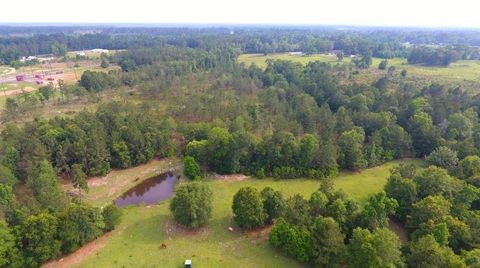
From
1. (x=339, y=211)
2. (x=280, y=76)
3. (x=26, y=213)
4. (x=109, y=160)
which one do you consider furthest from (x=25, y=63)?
(x=339, y=211)

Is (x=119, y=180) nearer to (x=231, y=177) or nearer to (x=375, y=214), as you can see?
(x=231, y=177)

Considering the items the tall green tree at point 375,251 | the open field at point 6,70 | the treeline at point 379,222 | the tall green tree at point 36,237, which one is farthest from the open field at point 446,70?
the tall green tree at point 36,237

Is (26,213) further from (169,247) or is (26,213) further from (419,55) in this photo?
(419,55)

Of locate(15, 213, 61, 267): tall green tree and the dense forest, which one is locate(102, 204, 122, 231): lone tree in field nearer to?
the dense forest

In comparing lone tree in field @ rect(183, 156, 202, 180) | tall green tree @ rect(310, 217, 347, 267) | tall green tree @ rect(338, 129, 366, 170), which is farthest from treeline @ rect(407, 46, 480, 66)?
tall green tree @ rect(310, 217, 347, 267)

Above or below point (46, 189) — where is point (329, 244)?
below

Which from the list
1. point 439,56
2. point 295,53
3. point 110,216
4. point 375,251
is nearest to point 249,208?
point 375,251
